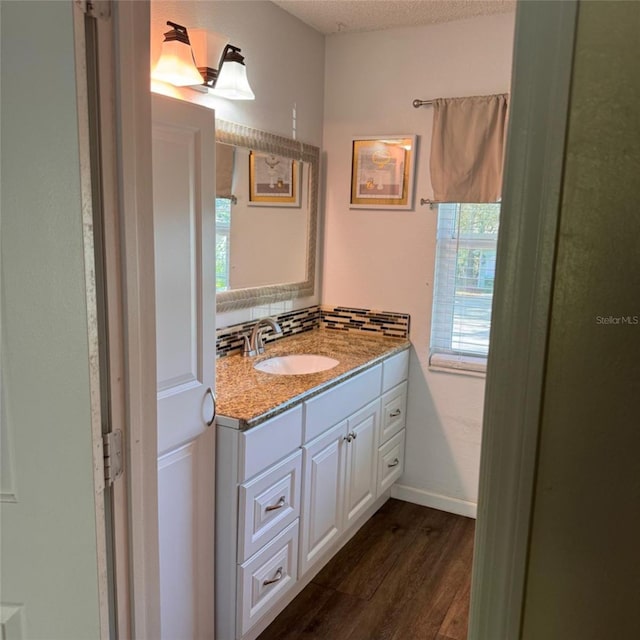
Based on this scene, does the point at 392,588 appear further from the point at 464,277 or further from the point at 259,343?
the point at 464,277

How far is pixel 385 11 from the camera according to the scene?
2.75 m

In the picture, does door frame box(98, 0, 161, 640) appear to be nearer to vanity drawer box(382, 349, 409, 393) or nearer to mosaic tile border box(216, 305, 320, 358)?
mosaic tile border box(216, 305, 320, 358)

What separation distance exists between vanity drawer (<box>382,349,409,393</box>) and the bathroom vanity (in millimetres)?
10

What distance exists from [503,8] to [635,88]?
2386 millimetres

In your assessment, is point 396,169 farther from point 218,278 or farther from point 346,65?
point 218,278

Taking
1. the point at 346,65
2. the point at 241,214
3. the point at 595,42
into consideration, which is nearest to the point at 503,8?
the point at 346,65

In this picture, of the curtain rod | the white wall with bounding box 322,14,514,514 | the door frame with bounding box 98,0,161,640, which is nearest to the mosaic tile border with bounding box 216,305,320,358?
the white wall with bounding box 322,14,514,514

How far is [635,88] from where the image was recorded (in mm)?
680

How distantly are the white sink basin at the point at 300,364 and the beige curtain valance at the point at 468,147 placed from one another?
102 cm

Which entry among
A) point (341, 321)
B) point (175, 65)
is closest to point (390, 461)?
point (341, 321)

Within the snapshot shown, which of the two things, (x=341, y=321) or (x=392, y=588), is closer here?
(x=392, y=588)

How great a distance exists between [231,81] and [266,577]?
1.87 metres

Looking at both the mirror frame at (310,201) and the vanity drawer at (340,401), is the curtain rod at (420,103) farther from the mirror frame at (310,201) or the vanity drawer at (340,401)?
the vanity drawer at (340,401)

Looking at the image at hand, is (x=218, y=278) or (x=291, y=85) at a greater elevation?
(x=291, y=85)
